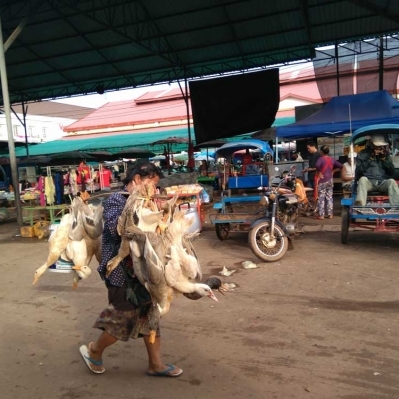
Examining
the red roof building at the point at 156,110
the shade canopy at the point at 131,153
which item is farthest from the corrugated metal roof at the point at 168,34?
the red roof building at the point at 156,110

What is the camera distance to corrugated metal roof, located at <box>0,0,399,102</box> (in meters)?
12.7

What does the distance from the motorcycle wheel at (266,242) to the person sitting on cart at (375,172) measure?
1.53 metres

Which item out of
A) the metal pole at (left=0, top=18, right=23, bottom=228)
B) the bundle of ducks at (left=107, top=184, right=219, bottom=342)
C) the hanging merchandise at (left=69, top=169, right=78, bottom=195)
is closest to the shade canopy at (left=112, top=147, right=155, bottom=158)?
the hanging merchandise at (left=69, top=169, right=78, bottom=195)

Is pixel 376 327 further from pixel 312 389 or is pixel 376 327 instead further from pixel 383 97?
pixel 383 97

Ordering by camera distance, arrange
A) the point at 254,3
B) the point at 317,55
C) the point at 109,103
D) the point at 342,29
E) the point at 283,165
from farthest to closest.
Answer: the point at 109,103 < the point at 317,55 < the point at 342,29 < the point at 254,3 < the point at 283,165

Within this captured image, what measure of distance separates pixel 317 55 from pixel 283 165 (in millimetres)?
7883

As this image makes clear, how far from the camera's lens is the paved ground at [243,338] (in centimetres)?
313

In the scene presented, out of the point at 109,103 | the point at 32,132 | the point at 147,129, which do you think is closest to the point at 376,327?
the point at 147,129

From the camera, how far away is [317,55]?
16.2 m

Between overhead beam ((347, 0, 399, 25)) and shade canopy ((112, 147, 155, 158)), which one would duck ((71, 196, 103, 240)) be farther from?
shade canopy ((112, 147, 155, 158))

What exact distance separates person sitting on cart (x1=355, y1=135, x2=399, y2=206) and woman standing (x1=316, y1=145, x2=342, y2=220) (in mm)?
2535

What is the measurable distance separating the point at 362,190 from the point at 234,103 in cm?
989

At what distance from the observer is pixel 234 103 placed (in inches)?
637

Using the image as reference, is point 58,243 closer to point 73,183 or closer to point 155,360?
point 155,360
